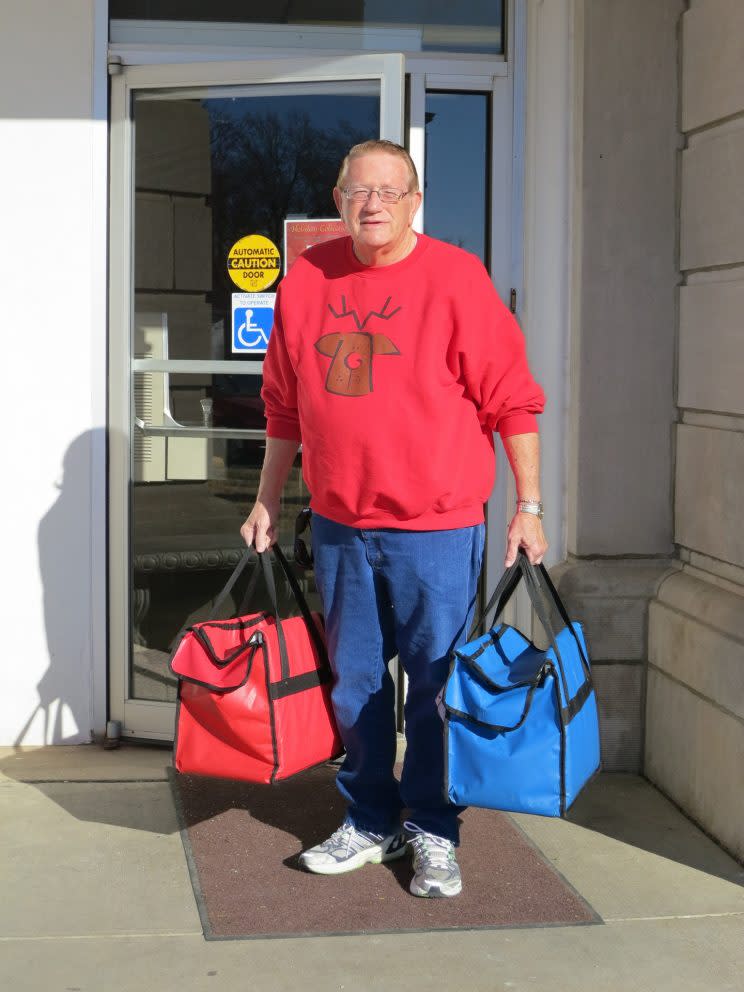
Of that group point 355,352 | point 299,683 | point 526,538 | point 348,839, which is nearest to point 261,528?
point 299,683

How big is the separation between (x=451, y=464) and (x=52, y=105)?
2170 mm

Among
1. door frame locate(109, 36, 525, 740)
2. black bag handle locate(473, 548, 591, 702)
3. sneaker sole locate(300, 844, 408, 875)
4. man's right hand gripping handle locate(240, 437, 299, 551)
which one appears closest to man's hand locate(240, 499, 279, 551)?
man's right hand gripping handle locate(240, 437, 299, 551)

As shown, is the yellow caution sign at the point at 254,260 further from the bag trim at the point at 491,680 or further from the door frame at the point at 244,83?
the bag trim at the point at 491,680

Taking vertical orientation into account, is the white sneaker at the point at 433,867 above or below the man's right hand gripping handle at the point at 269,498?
below

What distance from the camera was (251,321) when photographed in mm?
4516

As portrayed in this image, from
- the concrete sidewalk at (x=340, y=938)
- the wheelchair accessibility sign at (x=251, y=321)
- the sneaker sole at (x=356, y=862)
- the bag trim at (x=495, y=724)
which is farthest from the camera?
the wheelchair accessibility sign at (x=251, y=321)

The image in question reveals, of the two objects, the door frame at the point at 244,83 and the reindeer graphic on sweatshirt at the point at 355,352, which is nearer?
the reindeer graphic on sweatshirt at the point at 355,352

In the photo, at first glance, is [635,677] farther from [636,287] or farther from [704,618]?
[636,287]

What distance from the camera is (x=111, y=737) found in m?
4.68

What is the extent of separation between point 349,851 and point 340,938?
420 millimetres

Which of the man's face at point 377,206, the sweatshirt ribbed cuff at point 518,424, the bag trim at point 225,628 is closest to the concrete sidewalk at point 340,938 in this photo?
the bag trim at point 225,628

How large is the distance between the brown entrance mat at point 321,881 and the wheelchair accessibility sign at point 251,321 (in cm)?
152

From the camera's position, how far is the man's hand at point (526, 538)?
331cm

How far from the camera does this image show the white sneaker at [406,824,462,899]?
3.33m
